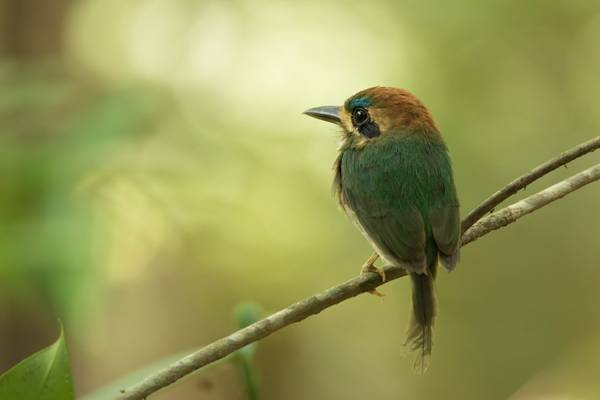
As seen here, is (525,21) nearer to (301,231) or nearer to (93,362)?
(301,231)

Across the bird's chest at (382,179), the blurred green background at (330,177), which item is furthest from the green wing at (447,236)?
the blurred green background at (330,177)

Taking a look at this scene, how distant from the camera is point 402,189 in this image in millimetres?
2982

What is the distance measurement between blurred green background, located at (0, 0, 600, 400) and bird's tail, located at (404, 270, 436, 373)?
2587mm

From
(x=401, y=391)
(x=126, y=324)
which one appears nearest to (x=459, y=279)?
(x=401, y=391)

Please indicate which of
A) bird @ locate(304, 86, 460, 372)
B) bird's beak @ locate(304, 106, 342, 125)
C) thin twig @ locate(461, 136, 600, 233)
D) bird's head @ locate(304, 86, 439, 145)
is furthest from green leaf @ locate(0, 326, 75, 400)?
bird's beak @ locate(304, 106, 342, 125)

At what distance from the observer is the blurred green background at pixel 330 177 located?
6.23 metres

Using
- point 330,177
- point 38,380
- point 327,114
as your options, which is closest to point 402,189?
point 327,114

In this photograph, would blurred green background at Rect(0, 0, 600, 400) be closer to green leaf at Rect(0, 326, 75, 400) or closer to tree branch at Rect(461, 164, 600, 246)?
tree branch at Rect(461, 164, 600, 246)

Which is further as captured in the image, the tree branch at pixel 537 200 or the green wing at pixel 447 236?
the green wing at pixel 447 236

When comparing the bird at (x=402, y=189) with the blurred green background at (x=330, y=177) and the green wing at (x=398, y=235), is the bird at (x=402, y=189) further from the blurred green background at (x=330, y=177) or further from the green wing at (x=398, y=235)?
the blurred green background at (x=330, y=177)

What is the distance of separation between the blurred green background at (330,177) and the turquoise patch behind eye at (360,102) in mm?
1907

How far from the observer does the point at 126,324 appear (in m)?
8.03

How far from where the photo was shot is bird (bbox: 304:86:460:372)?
2744 mm

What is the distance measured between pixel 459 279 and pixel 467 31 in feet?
7.05
